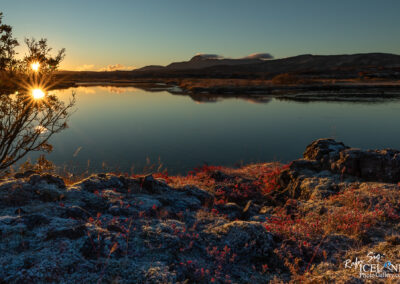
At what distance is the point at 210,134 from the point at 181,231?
20395 mm

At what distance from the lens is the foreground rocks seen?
4.30 meters

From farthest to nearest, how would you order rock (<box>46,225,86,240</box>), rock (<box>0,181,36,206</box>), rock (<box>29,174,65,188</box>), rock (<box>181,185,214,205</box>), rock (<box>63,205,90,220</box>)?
rock (<box>181,185,214,205</box>) → rock (<box>29,174,65,188</box>) → rock (<box>0,181,36,206</box>) → rock (<box>63,205,90,220</box>) → rock (<box>46,225,86,240</box>)

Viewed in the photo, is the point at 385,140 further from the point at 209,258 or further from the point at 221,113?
the point at 209,258

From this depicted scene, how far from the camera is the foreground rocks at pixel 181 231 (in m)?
4.30

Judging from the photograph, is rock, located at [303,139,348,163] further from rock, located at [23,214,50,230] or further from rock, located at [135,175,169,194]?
rock, located at [23,214,50,230]

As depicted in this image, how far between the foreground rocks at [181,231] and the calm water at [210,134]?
5.91 m

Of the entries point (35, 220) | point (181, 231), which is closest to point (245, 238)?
point (181, 231)

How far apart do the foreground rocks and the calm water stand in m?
5.91

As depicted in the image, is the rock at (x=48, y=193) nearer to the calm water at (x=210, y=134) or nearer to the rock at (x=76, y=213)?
the rock at (x=76, y=213)

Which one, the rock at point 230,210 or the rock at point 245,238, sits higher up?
the rock at point 245,238

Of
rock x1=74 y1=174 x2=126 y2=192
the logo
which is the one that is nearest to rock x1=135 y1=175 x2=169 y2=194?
rock x1=74 y1=174 x2=126 y2=192

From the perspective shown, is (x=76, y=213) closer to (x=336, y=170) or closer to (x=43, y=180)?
(x=43, y=180)

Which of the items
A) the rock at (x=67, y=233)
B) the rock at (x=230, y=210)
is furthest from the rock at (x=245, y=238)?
the rock at (x=67, y=233)

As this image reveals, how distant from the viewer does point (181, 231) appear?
5.61 metres
